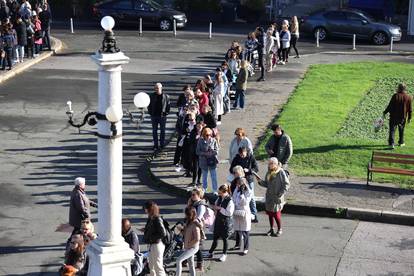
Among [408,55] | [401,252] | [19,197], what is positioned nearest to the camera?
[401,252]

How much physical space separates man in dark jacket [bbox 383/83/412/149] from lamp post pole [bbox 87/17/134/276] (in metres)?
11.6

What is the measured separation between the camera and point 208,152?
18047 millimetres

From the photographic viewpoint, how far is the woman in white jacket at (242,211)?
1541 cm

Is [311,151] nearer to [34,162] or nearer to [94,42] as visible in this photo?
[34,162]

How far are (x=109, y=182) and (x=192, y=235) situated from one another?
11.1 feet

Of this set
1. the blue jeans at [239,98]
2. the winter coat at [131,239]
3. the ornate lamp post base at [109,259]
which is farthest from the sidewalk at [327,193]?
the ornate lamp post base at [109,259]

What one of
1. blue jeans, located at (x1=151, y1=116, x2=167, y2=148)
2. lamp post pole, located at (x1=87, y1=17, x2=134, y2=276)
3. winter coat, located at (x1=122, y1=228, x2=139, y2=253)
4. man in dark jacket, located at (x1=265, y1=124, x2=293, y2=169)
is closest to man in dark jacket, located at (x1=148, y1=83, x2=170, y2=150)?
blue jeans, located at (x1=151, y1=116, x2=167, y2=148)

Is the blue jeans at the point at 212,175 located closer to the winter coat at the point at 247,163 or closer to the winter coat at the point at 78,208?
the winter coat at the point at 247,163

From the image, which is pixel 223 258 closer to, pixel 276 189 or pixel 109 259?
pixel 276 189

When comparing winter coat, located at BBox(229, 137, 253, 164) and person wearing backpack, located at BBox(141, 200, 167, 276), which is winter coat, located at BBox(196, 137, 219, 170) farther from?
person wearing backpack, located at BBox(141, 200, 167, 276)

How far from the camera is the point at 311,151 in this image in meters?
21.5

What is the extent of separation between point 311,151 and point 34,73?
13121mm

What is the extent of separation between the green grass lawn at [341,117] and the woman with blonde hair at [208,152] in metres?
2.56

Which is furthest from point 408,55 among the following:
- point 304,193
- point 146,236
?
point 146,236
